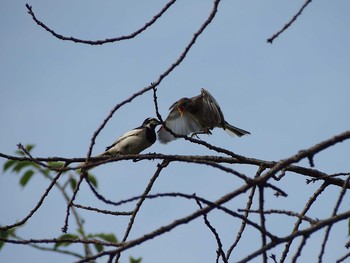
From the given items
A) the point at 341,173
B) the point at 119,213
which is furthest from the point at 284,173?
the point at 119,213

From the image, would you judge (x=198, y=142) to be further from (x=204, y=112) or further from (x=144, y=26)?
(x=204, y=112)

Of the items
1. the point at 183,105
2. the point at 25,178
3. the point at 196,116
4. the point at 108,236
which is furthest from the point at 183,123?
the point at 108,236

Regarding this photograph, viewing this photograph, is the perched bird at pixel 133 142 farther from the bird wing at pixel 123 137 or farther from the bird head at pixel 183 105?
A: the bird head at pixel 183 105

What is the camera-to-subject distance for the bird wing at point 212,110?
747 cm

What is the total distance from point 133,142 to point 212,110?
4.52 feet

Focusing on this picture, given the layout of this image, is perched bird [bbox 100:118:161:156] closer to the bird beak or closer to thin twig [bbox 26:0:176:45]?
the bird beak

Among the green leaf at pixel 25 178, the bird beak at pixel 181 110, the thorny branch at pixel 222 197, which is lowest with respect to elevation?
Answer: the thorny branch at pixel 222 197

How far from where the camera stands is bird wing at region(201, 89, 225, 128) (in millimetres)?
7473

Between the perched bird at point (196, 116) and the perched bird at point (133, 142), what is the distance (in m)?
0.67

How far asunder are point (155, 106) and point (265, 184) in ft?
4.42

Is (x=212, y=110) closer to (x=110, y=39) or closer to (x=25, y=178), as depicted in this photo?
(x=25, y=178)

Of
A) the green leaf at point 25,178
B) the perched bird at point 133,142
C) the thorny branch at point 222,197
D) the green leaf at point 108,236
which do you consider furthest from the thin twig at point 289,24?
the perched bird at point 133,142

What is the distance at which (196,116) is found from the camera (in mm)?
7848

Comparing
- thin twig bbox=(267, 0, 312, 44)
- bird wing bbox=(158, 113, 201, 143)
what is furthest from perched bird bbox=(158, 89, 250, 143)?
thin twig bbox=(267, 0, 312, 44)
